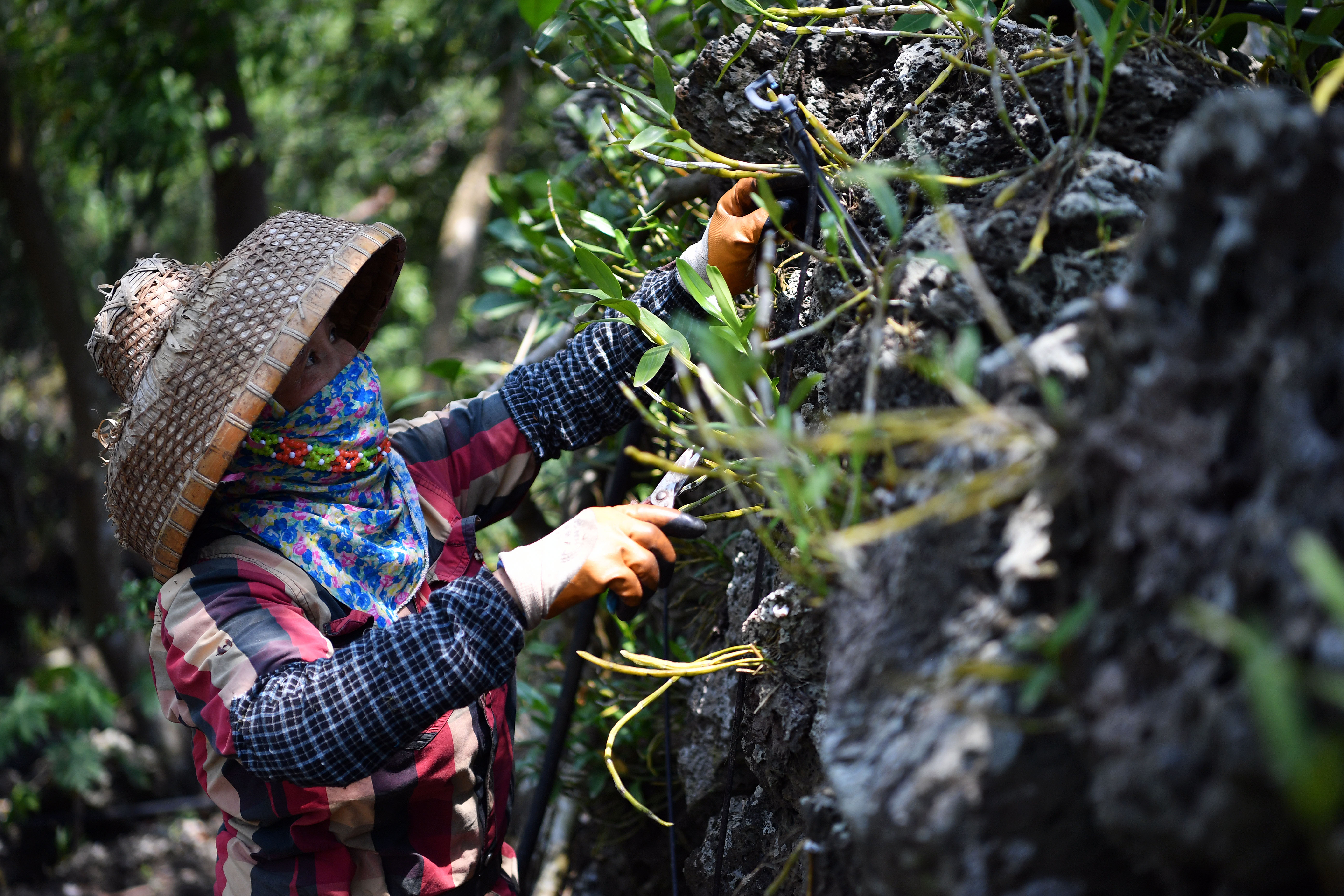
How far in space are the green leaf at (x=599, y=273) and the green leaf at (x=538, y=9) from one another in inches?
23.0

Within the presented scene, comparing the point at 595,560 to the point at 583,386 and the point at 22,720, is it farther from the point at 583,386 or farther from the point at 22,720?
the point at 22,720

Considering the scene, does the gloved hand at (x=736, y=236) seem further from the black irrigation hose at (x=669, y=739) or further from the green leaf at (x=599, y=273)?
the black irrigation hose at (x=669, y=739)

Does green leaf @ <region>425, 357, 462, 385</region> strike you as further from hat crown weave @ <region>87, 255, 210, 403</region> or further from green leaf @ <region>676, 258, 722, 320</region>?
green leaf @ <region>676, 258, 722, 320</region>

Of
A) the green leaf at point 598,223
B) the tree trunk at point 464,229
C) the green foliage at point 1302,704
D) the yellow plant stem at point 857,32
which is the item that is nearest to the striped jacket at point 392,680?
the green leaf at point 598,223

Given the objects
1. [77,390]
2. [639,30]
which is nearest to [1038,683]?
[639,30]

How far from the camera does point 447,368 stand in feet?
7.20

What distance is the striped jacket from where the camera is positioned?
1.17 m

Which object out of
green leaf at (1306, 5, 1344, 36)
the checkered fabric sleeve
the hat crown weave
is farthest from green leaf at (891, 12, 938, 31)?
the hat crown weave

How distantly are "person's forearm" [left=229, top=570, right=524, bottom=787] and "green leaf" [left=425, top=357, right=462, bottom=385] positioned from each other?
3.50 ft

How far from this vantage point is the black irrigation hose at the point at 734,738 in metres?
1.27

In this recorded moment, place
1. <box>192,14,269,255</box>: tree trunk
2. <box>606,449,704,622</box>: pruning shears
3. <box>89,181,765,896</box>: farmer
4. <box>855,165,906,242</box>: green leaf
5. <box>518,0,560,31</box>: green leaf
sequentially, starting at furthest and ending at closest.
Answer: <box>192,14,269,255</box>: tree trunk, <box>606,449,704,622</box>: pruning shears, <box>89,181,765,896</box>: farmer, <box>855,165,906,242</box>: green leaf, <box>518,0,560,31</box>: green leaf

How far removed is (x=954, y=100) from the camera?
1.18 m

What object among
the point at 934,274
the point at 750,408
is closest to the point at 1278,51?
the point at 934,274

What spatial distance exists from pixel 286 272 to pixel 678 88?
→ 26.3 inches
